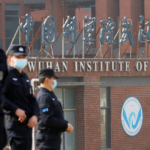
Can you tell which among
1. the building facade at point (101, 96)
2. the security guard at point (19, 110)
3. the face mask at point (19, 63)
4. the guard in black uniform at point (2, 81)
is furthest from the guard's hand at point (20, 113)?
the building facade at point (101, 96)

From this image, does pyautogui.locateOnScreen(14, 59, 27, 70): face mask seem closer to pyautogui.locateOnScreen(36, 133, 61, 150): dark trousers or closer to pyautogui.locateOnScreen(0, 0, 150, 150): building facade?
pyautogui.locateOnScreen(36, 133, 61, 150): dark trousers

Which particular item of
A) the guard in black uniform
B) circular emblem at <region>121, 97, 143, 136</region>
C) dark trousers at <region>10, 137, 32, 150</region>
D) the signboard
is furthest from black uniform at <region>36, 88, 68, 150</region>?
circular emblem at <region>121, 97, 143, 136</region>

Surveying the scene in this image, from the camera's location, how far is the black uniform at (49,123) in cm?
610

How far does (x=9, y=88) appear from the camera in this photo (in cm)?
532

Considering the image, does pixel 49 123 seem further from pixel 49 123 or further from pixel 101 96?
pixel 101 96

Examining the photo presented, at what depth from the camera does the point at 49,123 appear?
6094 mm

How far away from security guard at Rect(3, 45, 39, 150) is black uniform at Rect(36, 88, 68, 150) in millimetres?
599

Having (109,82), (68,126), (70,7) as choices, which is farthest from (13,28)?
(68,126)

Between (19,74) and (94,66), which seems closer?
(19,74)

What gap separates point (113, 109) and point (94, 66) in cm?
210

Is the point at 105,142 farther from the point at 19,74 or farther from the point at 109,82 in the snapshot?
the point at 19,74

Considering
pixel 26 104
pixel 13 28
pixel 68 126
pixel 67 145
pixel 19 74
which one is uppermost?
pixel 13 28

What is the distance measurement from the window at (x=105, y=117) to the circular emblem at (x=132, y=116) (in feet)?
2.20

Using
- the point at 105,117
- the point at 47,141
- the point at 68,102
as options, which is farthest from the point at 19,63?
the point at 105,117
